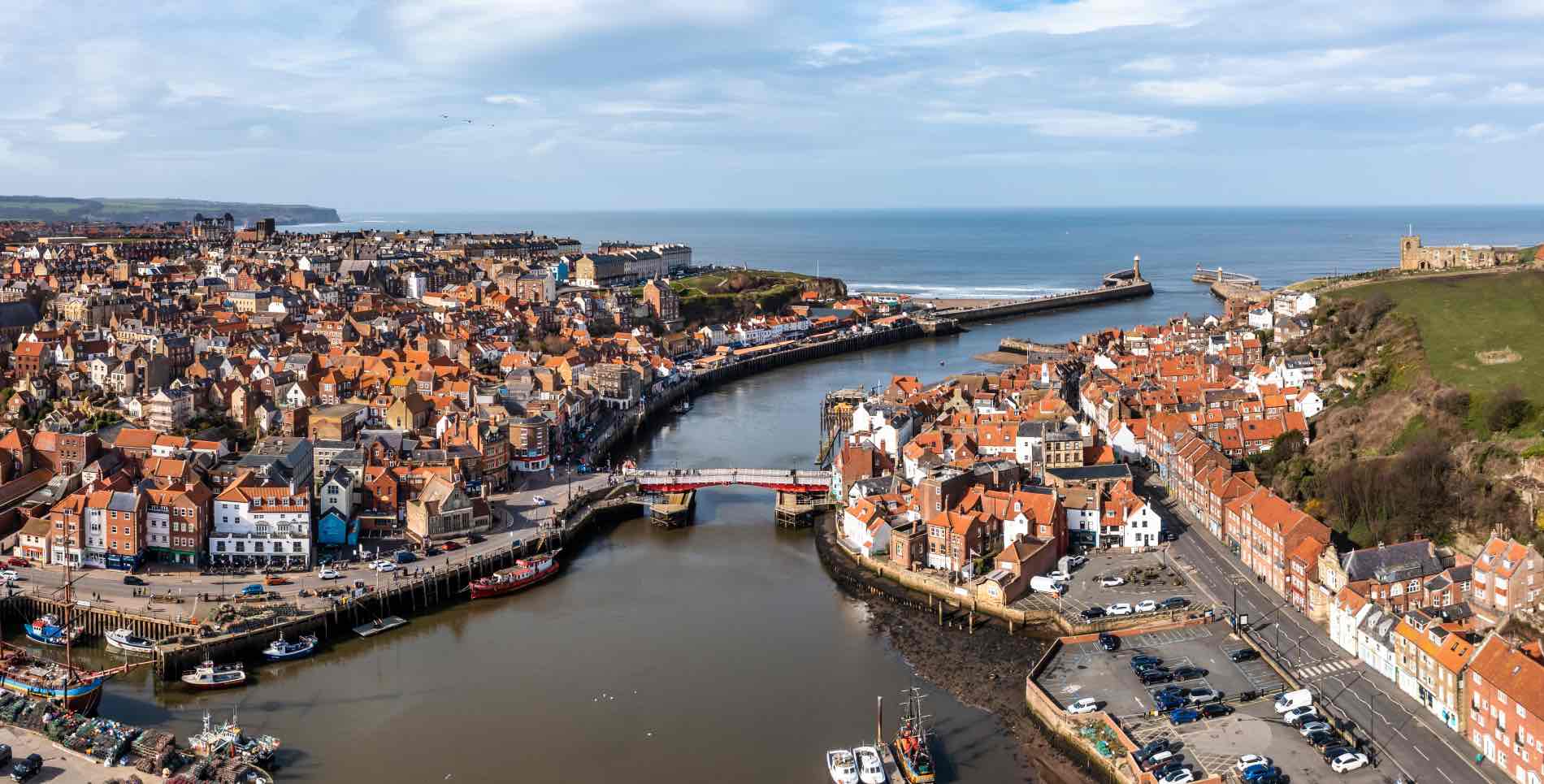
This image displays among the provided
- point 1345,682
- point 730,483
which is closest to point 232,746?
point 730,483

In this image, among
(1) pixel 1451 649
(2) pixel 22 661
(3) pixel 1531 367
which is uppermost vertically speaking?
(3) pixel 1531 367

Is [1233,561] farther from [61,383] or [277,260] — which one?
[277,260]

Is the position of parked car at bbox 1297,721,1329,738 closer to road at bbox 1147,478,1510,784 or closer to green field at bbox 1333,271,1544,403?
road at bbox 1147,478,1510,784

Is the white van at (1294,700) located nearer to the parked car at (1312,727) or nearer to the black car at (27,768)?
the parked car at (1312,727)

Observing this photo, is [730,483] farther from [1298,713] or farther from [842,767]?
[1298,713]

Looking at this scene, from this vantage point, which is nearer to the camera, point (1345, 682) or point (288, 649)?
point (1345, 682)

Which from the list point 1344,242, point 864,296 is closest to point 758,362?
point 864,296

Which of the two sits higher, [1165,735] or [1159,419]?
[1159,419]
